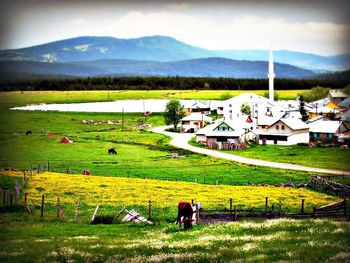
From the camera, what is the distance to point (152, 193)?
33.2m

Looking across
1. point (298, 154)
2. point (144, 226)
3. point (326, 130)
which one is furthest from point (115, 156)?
point (144, 226)

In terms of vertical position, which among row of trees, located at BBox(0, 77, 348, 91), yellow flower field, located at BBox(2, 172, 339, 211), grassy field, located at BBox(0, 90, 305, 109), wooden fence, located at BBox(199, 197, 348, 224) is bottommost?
yellow flower field, located at BBox(2, 172, 339, 211)

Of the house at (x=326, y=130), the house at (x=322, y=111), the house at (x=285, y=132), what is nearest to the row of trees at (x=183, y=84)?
the house at (x=322, y=111)

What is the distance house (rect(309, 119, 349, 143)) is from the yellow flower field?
34627 millimetres

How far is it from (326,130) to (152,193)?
43499 millimetres

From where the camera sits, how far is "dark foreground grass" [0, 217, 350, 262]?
51.6 feet

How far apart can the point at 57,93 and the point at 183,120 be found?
48.3 m

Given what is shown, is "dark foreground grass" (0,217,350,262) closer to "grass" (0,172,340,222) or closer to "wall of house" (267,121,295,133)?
"grass" (0,172,340,222)

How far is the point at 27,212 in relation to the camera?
2522 cm

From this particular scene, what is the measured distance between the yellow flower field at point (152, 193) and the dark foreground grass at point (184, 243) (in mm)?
7877

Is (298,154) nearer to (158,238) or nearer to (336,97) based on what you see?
(158,238)

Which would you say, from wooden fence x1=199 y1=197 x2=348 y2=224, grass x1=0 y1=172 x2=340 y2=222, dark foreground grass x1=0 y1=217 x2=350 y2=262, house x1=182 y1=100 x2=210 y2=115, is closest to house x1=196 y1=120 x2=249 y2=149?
grass x1=0 y1=172 x2=340 y2=222

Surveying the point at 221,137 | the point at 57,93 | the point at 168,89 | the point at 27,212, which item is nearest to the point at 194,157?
the point at 221,137

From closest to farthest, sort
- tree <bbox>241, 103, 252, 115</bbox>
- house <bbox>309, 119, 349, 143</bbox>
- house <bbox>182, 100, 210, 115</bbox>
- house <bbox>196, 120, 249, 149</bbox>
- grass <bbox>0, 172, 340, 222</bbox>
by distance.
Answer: grass <bbox>0, 172, 340, 222</bbox>, house <bbox>196, 120, 249, 149</bbox>, house <bbox>309, 119, 349, 143</bbox>, tree <bbox>241, 103, 252, 115</bbox>, house <bbox>182, 100, 210, 115</bbox>
